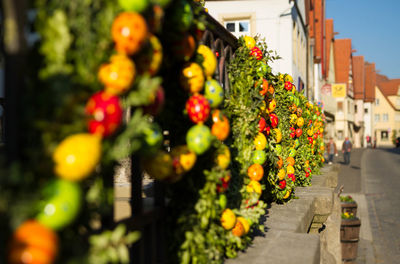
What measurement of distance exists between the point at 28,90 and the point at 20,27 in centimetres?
20

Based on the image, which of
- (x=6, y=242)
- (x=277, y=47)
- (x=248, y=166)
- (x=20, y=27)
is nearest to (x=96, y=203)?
(x=6, y=242)

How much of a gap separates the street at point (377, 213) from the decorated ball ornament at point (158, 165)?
701cm

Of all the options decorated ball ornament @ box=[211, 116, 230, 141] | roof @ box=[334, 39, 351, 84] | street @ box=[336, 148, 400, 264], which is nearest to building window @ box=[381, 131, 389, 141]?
roof @ box=[334, 39, 351, 84]

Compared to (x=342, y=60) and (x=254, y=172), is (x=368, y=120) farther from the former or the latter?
(x=254, y=172)

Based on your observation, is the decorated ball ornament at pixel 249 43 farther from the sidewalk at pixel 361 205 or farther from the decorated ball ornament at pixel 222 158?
the sidewalk at pixel 361 205

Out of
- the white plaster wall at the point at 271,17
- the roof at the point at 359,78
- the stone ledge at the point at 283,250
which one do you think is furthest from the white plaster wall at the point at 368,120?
the stone ledge at the point at 283,250

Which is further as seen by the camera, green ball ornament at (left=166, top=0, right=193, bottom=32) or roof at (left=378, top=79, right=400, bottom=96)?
roof at (left=378, top=79, right=400, bottom=96)

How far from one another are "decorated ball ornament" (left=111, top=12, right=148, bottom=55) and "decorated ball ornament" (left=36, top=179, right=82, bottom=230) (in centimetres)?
55

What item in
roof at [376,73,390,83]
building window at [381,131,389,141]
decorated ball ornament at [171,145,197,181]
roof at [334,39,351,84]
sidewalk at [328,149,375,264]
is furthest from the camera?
roof at [376,73,390,83]

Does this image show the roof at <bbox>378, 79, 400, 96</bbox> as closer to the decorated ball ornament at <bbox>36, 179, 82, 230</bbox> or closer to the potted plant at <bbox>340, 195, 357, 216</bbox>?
the potted plant at <bbox>340, 195, 357, 216</bbox>

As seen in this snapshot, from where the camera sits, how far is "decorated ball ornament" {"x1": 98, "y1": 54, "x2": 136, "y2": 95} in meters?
1.48

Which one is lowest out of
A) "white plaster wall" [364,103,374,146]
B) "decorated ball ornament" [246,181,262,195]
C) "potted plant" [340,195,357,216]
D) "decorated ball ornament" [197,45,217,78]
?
"potted plant" [340,195,357,216]

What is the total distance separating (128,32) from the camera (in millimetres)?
1500

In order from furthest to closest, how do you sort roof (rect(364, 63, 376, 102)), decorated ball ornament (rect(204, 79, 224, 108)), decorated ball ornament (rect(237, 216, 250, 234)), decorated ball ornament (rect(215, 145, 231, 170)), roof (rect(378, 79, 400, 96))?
roof (rect(378, 79, 400, 96)) < roof (rect(364, 63, 376, 102)) < decorated ball ornament (rect(237, 216, 250, 234)) < decorated ball ornament (rect(215, 145, 231, 170)) < decorated ball ornament (rect(204, 79, 224, 108))
